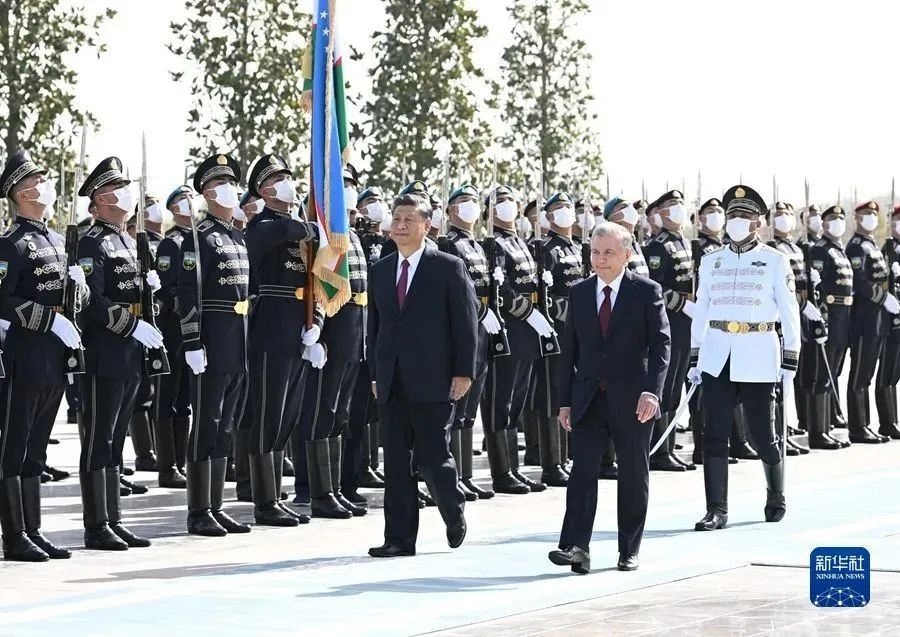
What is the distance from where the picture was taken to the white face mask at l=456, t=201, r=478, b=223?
14.0 m

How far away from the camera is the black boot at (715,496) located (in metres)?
12.1

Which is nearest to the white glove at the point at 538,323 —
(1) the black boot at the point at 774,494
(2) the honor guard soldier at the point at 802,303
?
(1) the black boot at the point at 774,494

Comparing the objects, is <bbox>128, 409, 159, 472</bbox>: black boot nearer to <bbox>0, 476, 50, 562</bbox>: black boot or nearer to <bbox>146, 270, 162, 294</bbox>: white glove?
<bbox>146, 270, 162, 294</bbox>: white glove

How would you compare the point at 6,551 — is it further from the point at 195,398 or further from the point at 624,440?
the point at 624,440

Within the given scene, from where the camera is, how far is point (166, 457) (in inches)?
581

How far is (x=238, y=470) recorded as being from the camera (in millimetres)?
13891

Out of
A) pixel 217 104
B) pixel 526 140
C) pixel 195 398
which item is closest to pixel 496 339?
pixel 195 398

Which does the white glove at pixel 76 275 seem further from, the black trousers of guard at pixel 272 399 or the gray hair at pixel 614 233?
the gray hair at pixel 614 233

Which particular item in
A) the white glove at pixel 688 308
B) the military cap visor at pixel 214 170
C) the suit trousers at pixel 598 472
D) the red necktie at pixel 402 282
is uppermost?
the military cap visor at pixel 214 170

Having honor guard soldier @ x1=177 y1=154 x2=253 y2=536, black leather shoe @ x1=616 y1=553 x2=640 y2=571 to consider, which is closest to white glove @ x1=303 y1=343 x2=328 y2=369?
honor guard soldier @ x1=177 y1=154 x2=253 y2=536

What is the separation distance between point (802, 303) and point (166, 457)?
20.4 ft

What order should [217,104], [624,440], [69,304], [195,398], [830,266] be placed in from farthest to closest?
[217,104] < [830,266] < [195,398] < [69,304] < [624,440]

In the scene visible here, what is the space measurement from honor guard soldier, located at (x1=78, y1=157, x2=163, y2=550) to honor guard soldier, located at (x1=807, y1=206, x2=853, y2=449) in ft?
28.1

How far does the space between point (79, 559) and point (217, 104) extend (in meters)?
15.7
